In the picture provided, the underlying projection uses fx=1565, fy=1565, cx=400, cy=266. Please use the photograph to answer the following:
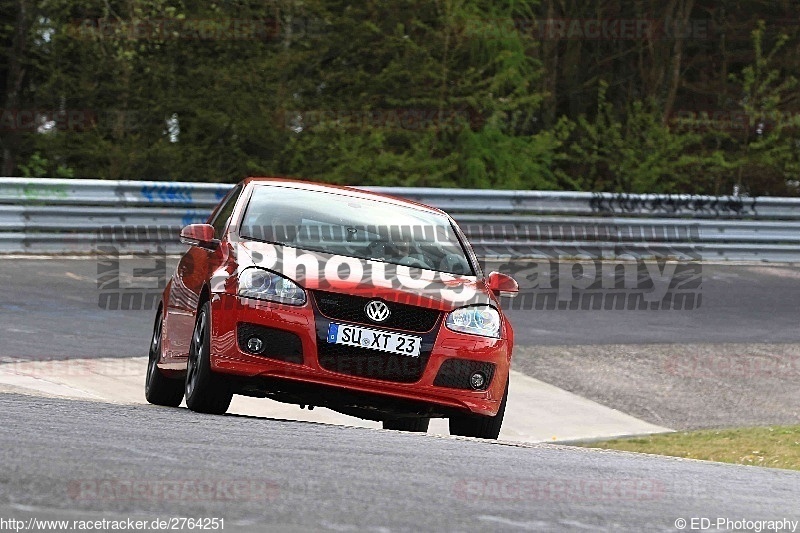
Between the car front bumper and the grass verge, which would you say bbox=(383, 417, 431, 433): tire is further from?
the car front bumper

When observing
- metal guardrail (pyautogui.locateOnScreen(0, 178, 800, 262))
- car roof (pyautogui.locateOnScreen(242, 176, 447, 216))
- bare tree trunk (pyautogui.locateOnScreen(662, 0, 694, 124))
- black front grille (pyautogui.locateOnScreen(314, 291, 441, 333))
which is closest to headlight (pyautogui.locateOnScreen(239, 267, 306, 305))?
black front grille (pyautogui.locateOnScreen(314, 291, 441, 333))

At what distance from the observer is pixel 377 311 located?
27.2 ft

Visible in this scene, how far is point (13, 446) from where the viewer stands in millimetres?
6121

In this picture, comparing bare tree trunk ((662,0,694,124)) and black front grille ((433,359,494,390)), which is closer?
black front grille ((433,359,494,390))

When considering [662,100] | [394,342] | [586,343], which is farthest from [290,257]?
[662,100]

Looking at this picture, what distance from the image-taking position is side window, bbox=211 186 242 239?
9424mm

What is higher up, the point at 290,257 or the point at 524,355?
the point at 290,257

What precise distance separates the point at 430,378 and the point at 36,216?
33.7 ft

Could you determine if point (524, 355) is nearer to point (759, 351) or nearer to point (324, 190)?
point (759, 351)

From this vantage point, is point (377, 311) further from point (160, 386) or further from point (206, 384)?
point (160, 386)

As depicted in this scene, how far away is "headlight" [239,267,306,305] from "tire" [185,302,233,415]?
270 mm
